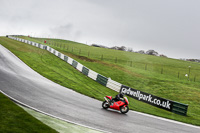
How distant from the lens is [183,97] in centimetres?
2419

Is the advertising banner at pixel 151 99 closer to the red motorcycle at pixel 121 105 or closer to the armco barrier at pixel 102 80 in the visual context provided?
the armco barrier at pixel 102 80

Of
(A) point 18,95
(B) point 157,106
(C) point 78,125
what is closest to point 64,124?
(C) point 78,125

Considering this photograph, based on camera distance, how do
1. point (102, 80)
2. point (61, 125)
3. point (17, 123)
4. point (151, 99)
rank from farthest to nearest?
point (102, 80), point (151, 99), point (61, 125), point (17, 123)

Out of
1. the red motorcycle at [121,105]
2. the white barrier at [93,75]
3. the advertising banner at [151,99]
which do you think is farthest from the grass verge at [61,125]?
the white barrier at [93,75]

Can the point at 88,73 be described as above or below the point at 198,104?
above

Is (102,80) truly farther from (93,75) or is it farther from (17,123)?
(17,123)

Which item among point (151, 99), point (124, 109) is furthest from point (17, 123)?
point (151, 99)

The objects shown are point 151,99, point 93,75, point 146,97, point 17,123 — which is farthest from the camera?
point 93,75

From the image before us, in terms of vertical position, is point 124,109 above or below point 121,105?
below

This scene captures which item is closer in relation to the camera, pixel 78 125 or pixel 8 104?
pixel 8 104

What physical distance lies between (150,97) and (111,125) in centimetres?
1125

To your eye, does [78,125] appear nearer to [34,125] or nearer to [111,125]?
[111,125]

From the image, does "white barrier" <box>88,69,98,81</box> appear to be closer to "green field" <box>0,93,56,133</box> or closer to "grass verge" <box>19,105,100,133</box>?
"grass verge" <box>19,105,100,133</box>

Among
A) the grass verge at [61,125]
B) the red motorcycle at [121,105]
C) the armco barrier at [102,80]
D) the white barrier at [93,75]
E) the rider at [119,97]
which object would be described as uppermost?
the white barrier at [93,75]
